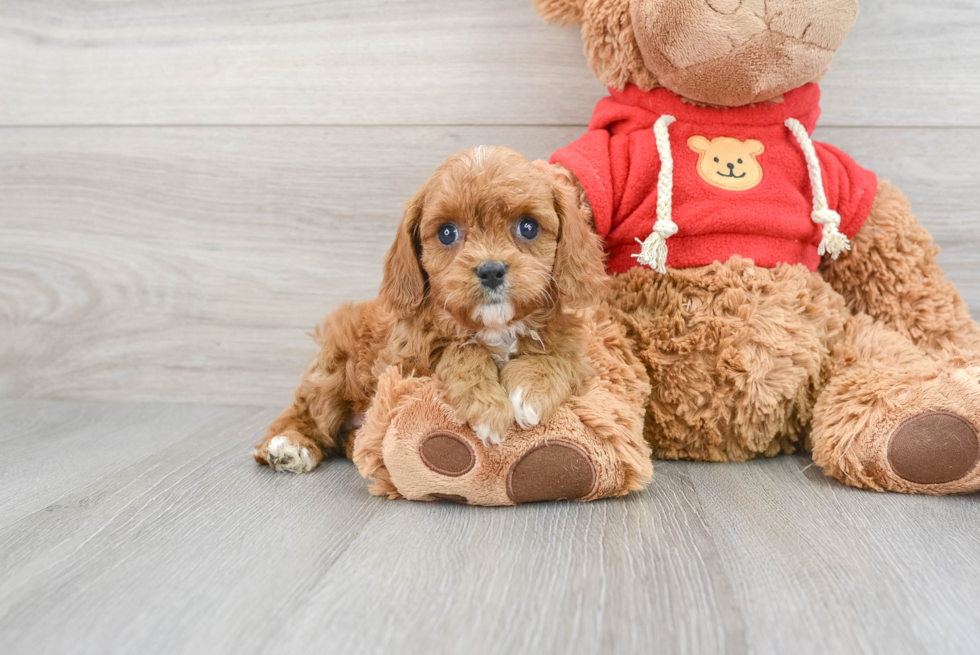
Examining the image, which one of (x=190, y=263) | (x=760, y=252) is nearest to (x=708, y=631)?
(x=760, y=252)

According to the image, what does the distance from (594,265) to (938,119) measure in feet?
3.56

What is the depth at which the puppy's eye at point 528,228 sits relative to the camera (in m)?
1.17

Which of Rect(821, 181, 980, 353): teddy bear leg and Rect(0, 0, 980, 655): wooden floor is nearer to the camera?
Rect(0, 0, 980, 655): wooden floor

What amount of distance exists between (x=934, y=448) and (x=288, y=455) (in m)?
1.17

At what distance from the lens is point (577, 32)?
1.76m

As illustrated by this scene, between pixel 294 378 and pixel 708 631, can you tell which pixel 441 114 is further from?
pixel 708 631

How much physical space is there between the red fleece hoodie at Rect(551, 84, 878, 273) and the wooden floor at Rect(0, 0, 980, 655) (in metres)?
0.34

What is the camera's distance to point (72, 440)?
1.72 m

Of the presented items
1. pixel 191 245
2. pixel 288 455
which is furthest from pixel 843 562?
pixel 191 245

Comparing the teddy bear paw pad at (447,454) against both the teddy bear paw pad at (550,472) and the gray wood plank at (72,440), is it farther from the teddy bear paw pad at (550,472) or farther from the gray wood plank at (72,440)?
the gray wood plank at (72,440)

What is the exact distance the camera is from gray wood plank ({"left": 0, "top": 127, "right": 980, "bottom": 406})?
1899 millimetres

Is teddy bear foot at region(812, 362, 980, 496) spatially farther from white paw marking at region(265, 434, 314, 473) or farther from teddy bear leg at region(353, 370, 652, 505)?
white paw marking at region(265, 434, 314, 473)

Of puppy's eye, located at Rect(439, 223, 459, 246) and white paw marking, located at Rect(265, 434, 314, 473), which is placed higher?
puppy's eye, located at Rect(439, 223, 459, 246)

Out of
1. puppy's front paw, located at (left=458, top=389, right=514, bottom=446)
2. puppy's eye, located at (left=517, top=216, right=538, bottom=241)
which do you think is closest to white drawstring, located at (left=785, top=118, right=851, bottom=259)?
puppy's eye, located at (left=517, top=216, right=538, bottom=241)
